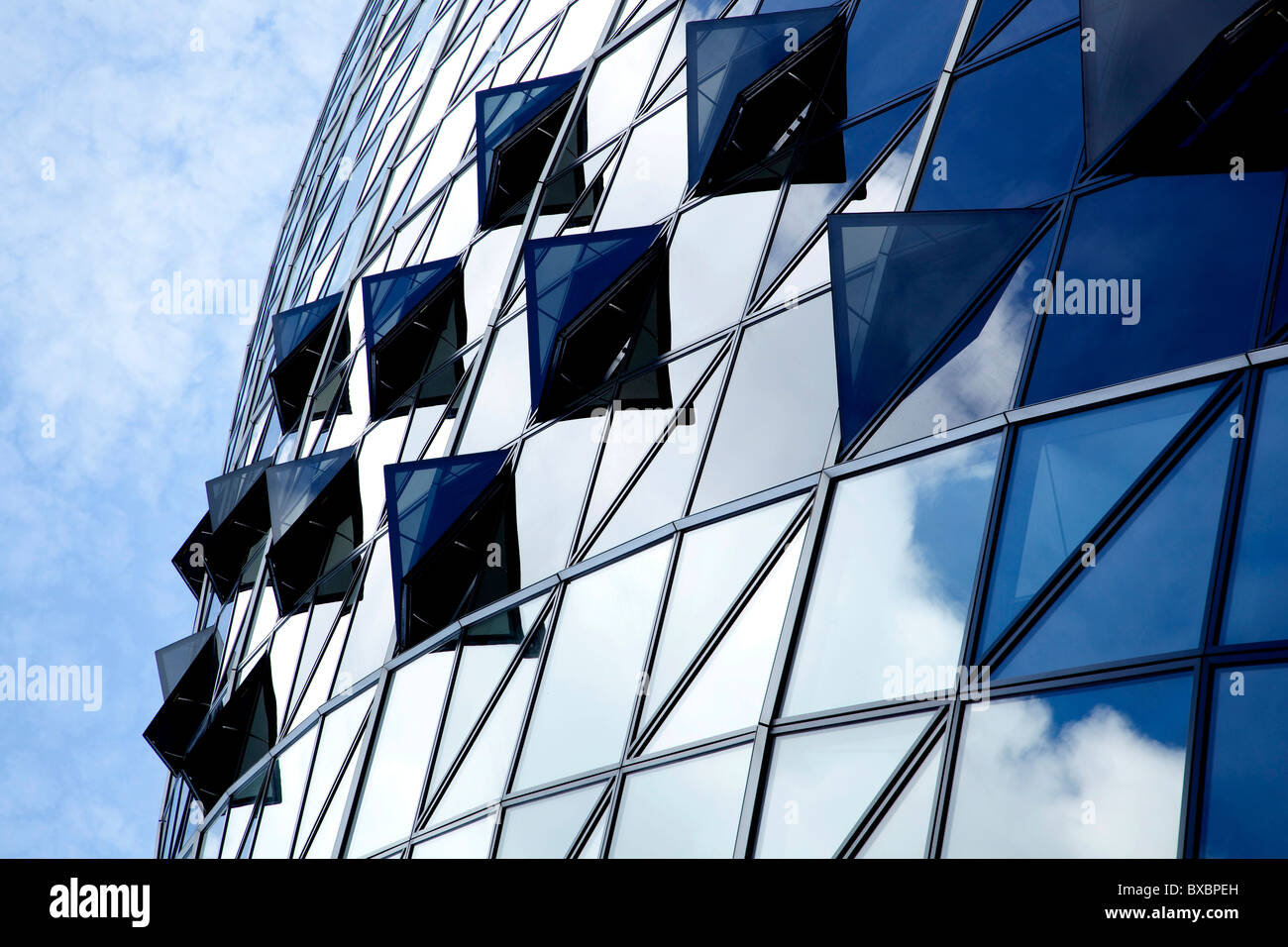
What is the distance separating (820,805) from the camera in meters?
11.0

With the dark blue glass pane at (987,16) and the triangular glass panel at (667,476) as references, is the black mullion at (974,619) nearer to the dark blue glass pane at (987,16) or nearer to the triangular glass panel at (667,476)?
the triangular glass panel at (667,476)

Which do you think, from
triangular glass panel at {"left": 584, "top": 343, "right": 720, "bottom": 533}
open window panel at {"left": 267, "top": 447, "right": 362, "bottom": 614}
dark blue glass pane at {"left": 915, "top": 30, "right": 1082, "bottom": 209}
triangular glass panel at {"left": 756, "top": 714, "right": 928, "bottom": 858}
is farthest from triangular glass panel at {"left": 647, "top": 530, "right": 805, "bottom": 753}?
open window panel at {"left": 267, "top": 447, "right": 362, "bottom": 614}

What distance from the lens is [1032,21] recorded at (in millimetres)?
14773

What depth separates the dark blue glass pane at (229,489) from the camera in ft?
106

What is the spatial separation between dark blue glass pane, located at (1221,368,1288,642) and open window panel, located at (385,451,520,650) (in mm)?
12394

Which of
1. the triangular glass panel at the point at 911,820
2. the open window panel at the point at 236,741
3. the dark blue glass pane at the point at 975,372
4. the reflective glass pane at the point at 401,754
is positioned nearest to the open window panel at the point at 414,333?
the reflective glass pane at the point at 401,754

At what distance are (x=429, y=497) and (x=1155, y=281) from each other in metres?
13.6

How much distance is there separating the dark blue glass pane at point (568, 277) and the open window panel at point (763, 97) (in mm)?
1819

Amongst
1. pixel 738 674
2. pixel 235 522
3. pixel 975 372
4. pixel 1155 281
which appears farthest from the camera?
pixel 235 522

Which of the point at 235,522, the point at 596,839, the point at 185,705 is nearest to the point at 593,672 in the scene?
the point at 596,839

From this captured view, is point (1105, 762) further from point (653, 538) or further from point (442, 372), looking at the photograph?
point (442, 372)

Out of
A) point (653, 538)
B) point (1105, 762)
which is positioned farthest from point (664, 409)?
point (1105, 762)

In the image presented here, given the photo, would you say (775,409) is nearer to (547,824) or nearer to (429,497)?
(547,824)

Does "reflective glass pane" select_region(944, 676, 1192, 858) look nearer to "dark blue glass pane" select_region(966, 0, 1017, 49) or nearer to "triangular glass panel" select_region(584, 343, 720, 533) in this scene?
"triangular glass panel" select_region(584, 343, 720, 533)
